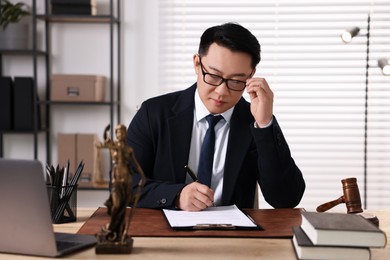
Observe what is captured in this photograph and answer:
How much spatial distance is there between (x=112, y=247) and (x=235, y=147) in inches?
34.3

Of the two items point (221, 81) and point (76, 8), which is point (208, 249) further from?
point (76, 8)

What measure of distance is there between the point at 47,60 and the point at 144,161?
6.50 ft

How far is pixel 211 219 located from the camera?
5.16 feet

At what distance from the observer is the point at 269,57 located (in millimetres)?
3824

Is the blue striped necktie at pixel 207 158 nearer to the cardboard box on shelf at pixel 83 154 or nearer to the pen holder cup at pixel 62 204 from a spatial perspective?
the pen holder cup at pixel 62 204

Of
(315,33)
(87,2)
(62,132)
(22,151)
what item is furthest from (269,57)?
(22,151)

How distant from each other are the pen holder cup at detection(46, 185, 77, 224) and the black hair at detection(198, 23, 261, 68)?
0.70m

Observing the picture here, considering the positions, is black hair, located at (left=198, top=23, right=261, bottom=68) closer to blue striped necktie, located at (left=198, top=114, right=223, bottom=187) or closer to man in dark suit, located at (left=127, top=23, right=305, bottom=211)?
man in dark suit, located at (left=127, top=23, right=305, bottom=211)

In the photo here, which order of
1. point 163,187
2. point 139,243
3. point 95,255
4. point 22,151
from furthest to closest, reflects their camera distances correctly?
1. point 22,151
2. point 163,187
3. point 139,243
4. point 95,255

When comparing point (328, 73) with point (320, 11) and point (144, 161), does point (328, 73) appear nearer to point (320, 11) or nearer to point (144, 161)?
point (320, 11)

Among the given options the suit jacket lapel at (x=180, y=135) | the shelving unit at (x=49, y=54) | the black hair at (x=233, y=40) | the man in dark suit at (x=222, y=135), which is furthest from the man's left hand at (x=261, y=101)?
the shelving unit at (x=49, y=54)

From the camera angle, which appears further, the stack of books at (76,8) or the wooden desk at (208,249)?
the stack of books at (76,8)

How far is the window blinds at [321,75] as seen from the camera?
3.78 meters

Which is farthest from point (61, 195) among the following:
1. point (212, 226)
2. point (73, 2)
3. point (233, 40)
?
point (73, 2)
